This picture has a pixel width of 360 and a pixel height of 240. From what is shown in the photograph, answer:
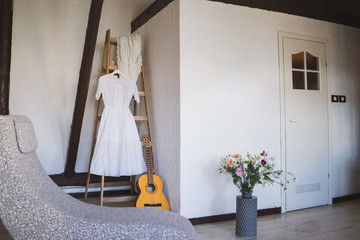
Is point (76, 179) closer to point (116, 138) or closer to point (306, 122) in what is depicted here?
point (116, 138)

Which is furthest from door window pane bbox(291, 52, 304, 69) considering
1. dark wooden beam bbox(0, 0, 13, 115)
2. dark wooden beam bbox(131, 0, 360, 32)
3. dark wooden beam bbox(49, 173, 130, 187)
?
dark wooden beam bbox(0, 0, 13, 115)

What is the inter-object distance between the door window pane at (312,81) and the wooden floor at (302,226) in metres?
1.48

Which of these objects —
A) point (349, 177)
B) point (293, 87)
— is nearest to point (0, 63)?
point (293, 87)

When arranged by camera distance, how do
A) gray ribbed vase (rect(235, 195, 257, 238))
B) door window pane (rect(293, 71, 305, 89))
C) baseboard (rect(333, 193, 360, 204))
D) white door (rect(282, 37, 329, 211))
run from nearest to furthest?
gray ribbed vase (rect(235, 195, 257, 238))
white door (rect(282, 37, 329, 211))
door window pane (rect(293, 71, 305, 89))
baseboard (rect(333, 193, 360, 204))

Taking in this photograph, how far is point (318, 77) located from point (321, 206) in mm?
1602

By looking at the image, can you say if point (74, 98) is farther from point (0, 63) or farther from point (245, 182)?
point (245, 182)

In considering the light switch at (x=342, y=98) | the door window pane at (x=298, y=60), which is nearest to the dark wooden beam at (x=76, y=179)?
the door window pane at (x=298, y=60)

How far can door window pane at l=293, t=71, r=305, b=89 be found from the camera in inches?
143

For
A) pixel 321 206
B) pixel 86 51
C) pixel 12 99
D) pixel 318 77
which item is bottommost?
pixel 321 206

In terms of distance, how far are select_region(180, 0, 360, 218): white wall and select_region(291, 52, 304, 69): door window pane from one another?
273mm

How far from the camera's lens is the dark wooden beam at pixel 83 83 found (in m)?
3.31

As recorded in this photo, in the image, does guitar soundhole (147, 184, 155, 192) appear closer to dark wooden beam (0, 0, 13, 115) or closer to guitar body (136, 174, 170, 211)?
guitar body (136, 174, 170, 211)

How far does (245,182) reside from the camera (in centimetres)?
268

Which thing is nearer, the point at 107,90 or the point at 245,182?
the point at 245,182
